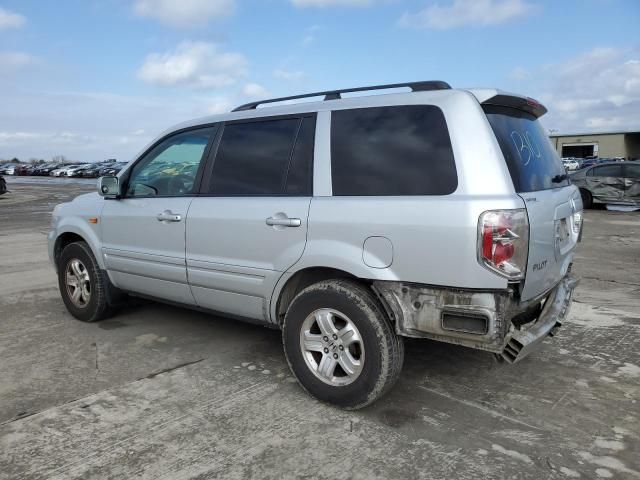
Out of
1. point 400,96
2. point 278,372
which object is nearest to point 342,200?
point 400,96

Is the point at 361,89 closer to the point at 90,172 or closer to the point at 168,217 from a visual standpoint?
the point at 168,217

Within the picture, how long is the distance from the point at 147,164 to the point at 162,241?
2.56ft

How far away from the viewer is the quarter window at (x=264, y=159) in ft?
11.2

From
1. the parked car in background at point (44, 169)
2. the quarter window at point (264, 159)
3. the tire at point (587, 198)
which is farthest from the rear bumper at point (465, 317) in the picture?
the parked car in background at point (44, 169)

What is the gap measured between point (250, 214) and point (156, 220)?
1063mm

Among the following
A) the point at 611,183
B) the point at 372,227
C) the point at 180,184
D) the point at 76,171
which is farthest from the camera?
the point at 76,171

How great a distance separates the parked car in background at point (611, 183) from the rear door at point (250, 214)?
1446 centimetres

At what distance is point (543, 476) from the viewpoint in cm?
254

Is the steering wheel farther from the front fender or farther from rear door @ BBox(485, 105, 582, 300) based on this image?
rear door @ BBox(485, 105, 582, 300)

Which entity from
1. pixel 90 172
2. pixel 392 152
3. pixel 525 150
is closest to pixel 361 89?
pixel 392 152

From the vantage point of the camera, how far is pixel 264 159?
12.0ft

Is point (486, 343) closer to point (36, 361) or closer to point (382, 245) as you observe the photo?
point (382, 245)

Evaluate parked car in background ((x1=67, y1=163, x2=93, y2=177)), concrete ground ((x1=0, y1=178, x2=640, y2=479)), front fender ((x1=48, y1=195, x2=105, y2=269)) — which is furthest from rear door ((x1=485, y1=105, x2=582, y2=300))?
parked car in background ((x1=67, y1=163, x2=93, y2=177))

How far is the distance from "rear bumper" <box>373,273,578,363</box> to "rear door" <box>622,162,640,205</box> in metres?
14.9
